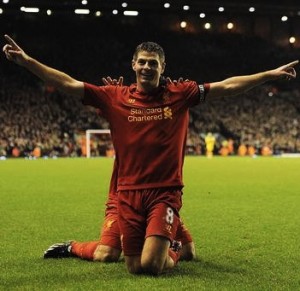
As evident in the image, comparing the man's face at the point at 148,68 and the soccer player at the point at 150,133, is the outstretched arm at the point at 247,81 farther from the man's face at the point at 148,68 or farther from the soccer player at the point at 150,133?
the man's face at the point at 148,68

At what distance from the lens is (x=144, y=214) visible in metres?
5.20

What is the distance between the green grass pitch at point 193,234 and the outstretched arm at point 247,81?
1568mm

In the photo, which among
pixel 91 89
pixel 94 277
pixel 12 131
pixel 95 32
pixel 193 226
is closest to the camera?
pixel 94 277

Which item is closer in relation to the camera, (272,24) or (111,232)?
(111,232)

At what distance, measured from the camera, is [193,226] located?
7918mm

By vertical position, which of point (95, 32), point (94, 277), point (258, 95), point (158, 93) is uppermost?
point (95, 32)

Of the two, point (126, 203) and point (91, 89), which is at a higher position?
point (91, 89)

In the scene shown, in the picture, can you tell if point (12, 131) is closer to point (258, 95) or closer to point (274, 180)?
point (258, 95)

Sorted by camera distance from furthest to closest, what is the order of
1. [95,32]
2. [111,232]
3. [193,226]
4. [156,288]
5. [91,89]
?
[95,32]
[193,226]
[111,232]
[91,89]
[156,288]

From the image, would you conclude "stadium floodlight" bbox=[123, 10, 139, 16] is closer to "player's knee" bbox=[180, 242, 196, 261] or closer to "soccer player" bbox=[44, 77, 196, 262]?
"soccer player" bbox=[44, 77, 196, 262]

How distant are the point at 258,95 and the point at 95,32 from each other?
45.4 ft

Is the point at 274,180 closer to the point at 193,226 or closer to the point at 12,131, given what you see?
the point at 193,226

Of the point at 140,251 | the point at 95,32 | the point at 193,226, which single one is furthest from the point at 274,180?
the point at 95,32

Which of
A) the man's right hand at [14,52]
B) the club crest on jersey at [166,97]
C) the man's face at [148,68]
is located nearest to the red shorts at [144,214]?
the club crest on jersey at [166,97]
